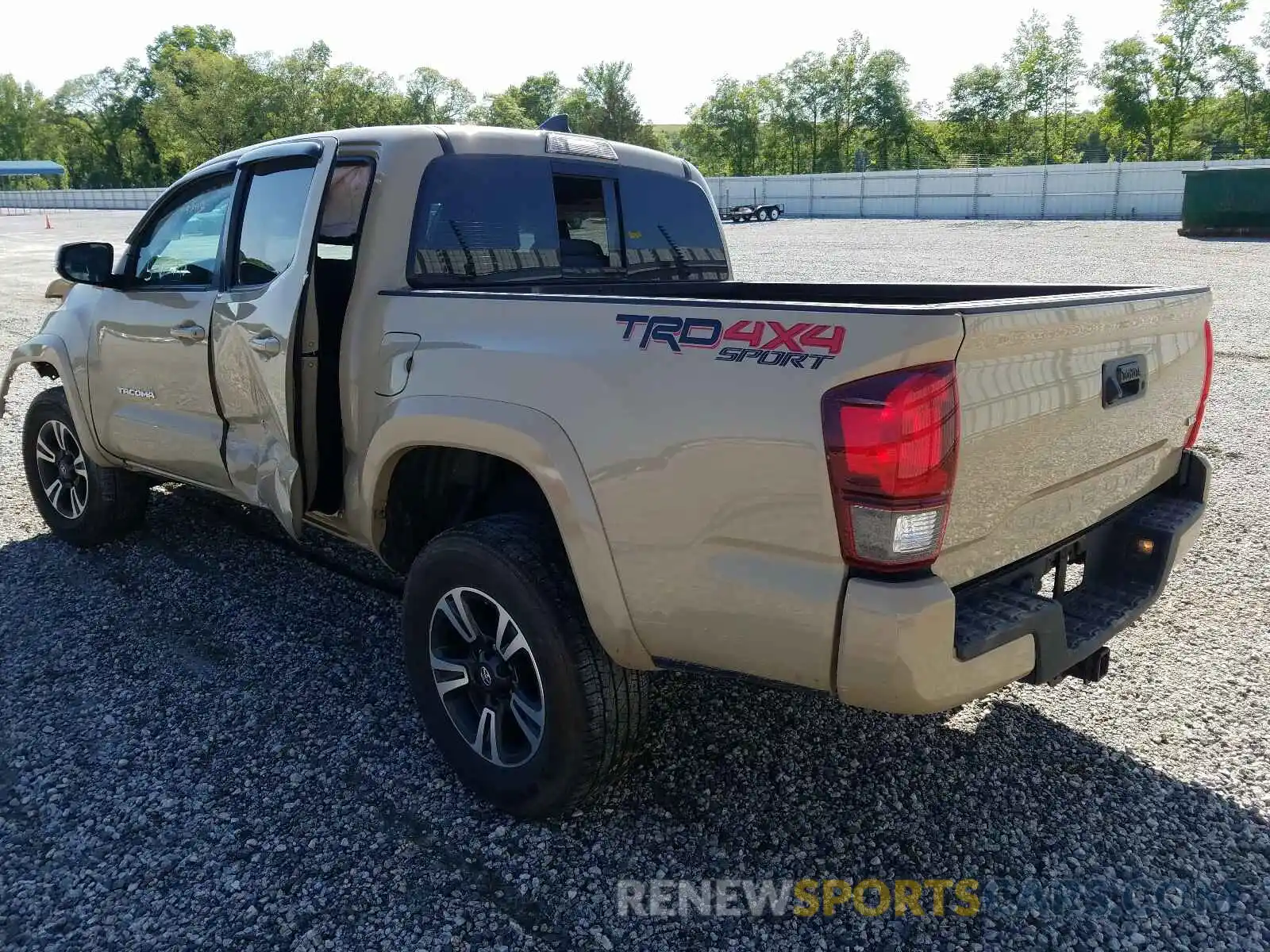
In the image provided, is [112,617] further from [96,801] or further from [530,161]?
[530,161]

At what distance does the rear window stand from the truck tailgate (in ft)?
6.43

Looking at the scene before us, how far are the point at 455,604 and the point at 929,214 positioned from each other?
39.5m

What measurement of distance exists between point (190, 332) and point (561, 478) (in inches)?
86.7

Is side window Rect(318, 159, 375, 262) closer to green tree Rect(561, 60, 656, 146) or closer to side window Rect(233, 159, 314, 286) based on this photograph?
side window Rect(233, 159, 314, 286)

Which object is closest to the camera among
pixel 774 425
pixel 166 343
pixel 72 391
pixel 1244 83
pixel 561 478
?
pixel 774 425

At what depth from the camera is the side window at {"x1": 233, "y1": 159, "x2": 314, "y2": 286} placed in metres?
3.62

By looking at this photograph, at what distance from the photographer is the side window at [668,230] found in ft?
13.6

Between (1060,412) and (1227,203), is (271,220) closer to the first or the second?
(1060,412)

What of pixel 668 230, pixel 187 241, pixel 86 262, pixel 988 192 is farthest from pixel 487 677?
pixel 988 192

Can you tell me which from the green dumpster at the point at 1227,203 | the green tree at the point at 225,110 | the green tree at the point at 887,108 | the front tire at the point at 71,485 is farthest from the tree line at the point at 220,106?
the front tire at the point at 71,485

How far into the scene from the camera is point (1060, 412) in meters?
2.47

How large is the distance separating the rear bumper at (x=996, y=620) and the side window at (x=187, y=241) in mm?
3122

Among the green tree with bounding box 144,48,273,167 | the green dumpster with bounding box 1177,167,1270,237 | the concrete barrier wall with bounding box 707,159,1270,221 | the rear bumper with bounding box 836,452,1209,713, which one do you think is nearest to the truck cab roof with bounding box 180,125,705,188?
the rear bumper with bounding box 836,452,1209,713

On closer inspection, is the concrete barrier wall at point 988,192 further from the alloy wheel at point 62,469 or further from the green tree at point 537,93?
the green tree at point 537,93
